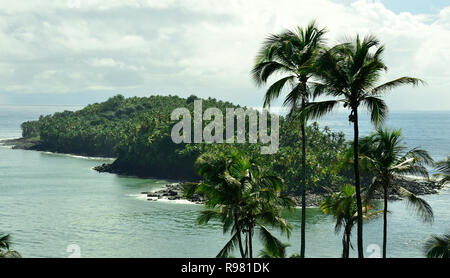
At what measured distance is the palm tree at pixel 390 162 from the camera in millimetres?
21438

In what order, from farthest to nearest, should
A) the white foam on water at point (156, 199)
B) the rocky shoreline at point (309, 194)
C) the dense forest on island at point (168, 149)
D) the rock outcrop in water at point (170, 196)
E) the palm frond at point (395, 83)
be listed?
1. the dense forest on island at point (168, 149)
2. the rock outcrop in water at point (170, 196)
3. the white foam on water at point (156, 199)
4. the rocky shoreline at point (309, 194)
5. the palm frond at point (395, 83)

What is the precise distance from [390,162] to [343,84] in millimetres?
4958

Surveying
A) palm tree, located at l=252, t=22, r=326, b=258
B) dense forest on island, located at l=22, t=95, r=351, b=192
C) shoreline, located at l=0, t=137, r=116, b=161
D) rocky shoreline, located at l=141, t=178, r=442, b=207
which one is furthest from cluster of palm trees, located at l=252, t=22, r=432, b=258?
shoreline, located at l=0, t=137, r=116, b=161

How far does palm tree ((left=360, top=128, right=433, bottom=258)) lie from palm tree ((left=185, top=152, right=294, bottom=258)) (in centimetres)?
396

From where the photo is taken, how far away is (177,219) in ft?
229

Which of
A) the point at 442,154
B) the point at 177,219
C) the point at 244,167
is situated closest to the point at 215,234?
the point at 177,219

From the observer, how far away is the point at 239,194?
20.3m

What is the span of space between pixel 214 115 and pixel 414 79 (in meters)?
104

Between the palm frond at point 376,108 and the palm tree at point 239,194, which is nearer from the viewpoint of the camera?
the palm frond at point 376,108

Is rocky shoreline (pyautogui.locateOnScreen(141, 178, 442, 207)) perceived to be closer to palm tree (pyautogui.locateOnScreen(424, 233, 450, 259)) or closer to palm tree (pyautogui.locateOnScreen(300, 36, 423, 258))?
palm tree (pyautogui.locateOnScreen(424, 233, 450, 259))

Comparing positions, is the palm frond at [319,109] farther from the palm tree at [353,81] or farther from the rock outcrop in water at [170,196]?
the rock outcrop in water at [170,196]

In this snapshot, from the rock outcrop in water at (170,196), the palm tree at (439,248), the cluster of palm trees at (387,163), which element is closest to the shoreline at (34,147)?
the rock outcrop in water at (170,196)

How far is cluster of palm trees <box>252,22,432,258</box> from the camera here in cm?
1859
